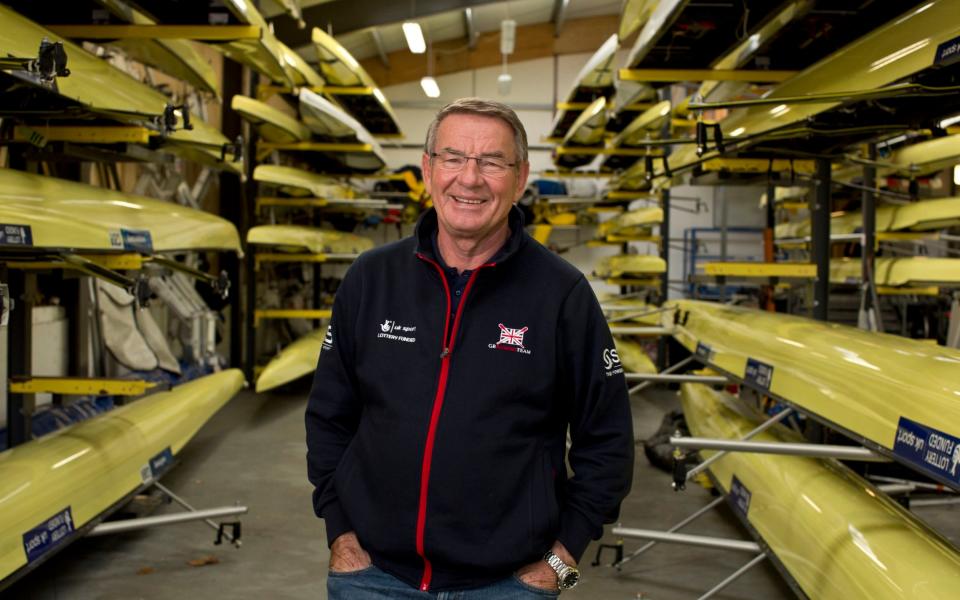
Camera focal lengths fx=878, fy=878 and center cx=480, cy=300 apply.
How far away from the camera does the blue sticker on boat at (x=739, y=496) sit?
3.52m

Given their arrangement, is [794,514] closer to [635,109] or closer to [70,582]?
[70,582]

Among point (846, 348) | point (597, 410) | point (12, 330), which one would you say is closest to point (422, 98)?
point (12, 330)

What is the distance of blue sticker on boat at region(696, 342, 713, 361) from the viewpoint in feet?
14.8

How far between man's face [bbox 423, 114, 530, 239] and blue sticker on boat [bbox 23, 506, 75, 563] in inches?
81.0

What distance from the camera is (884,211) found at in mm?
6375

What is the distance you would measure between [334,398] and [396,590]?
1.39 feet

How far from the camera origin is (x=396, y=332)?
5.80 feet

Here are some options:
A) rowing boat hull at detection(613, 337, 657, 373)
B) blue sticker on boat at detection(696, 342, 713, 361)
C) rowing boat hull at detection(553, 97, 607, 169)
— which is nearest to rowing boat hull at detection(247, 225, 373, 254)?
rowing boat hull at detection(553, 97, 607, 169)

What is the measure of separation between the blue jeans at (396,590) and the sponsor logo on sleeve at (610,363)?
0.44 metres

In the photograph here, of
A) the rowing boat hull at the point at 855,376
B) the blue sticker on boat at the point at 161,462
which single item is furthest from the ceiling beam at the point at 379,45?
the rowing boat hull at the point at 855,376

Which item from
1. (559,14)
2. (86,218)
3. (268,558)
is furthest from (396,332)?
(559,14)

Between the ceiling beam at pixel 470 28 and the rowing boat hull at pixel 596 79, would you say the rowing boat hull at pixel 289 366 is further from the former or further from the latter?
the ceiling beam at pixel 470 28

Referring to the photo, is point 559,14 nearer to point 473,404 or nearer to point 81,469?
point 81,469

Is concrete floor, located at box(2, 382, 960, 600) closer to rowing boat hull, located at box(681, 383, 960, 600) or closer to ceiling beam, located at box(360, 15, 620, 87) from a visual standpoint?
rowing boat hull, located at box(681, 383, 960, 600)
